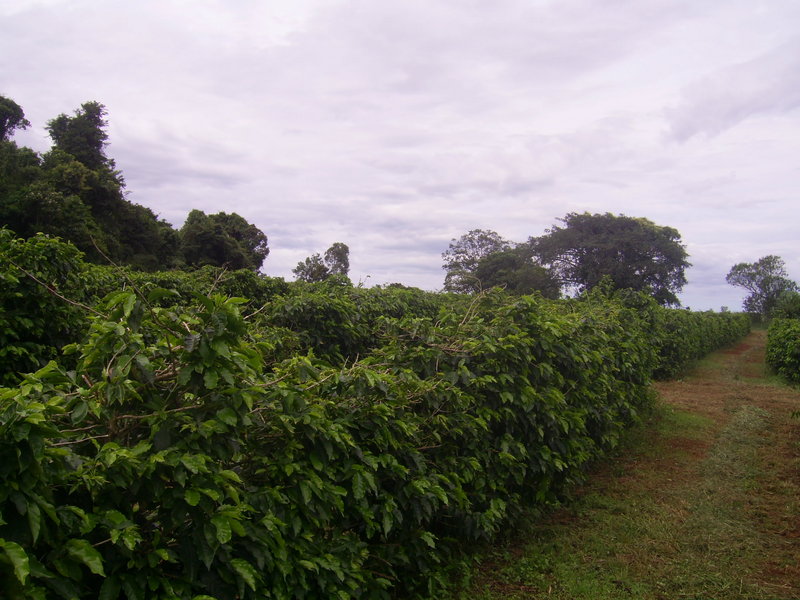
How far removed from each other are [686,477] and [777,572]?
236 centimetres

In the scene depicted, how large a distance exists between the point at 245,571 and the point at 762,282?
7026 cm

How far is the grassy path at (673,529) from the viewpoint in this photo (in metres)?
3.90

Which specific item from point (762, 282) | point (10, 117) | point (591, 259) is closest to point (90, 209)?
point (10, 117)

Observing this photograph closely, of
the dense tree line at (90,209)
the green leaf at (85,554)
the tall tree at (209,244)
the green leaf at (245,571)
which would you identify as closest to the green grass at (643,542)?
the green leaf at (245,571)

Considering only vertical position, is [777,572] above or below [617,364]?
below

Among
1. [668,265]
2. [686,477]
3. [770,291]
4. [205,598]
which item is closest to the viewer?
[205,598]

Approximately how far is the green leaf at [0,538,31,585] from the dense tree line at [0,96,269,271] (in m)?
20.8

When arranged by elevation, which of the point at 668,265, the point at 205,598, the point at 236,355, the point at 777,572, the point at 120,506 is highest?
the point at 668,265

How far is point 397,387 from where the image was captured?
3432mm

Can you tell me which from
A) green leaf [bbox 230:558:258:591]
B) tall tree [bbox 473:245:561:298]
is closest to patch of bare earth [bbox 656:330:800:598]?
green leaf [bbox 230:558:258:591]

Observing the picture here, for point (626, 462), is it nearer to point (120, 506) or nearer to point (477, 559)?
point (477, 559)

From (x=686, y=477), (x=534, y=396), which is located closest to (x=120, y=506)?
(x=534, y=396)

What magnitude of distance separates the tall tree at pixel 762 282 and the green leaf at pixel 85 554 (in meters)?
64.8

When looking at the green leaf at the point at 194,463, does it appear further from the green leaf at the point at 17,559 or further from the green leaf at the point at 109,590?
the green leaf at the point at 17,559
